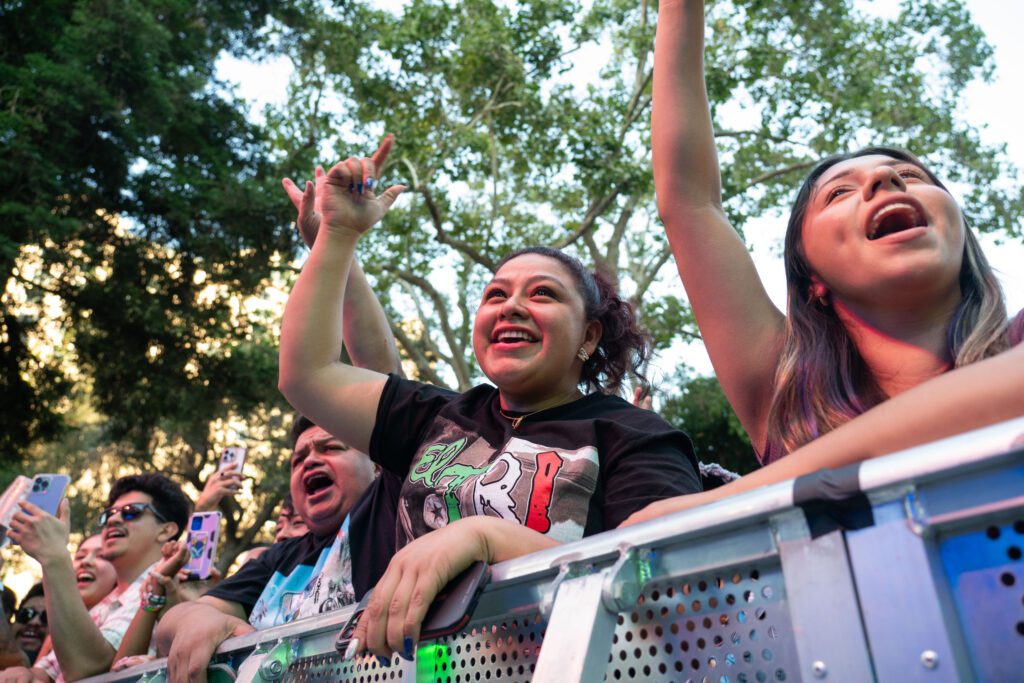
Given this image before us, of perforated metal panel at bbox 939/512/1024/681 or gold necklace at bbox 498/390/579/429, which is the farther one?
gold necklace at bbox 498/390/579/429

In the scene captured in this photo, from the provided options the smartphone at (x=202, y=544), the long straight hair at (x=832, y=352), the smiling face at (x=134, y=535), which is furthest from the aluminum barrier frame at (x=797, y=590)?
the smiling face at (x=134, y=535)

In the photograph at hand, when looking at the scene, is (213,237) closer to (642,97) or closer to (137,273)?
(137,273)

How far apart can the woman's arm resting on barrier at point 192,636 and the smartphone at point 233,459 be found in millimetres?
1980

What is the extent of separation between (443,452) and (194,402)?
10.8 m

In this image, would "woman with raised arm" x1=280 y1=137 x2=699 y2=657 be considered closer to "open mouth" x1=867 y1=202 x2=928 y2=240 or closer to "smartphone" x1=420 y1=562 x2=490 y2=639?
"smartphone" x1=420 y1=562 x2=490 y2=639

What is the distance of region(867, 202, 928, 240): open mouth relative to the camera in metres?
1.60

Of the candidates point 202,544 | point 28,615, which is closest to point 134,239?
point 28,615

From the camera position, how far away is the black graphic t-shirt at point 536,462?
1.67 metres

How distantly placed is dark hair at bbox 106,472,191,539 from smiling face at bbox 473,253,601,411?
104 inches

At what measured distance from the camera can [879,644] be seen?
0.72 meters

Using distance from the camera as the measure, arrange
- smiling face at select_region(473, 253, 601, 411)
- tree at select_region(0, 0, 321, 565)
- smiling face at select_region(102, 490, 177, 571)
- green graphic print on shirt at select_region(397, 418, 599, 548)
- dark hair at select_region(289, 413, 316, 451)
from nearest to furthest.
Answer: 1. green graphic print on shirt at select_region(397, 418, 599, 548)
2. smiling face at select_region(473, 253, 601, 411)
3. dark hair at select_region(289, 413, 316, 451)
4. smiling face at select_region(102, 490, 177, 571)
5. tree at select_region(0, 0, 321, 565)

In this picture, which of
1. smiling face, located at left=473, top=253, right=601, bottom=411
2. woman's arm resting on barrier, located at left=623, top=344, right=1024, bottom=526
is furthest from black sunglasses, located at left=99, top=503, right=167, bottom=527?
woman's arm resting on barrier, located at left=623, top=344, right=1024, bottom=526

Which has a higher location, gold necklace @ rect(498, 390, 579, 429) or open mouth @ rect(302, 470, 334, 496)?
open mouth @ rect(302, 470, 334, 496)

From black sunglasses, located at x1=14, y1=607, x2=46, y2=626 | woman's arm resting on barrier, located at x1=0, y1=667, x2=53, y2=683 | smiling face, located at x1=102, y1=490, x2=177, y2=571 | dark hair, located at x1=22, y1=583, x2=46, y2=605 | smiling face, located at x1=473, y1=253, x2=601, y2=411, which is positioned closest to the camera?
smiling face, located at x1=473, y1=253, x2=601, y2=411
